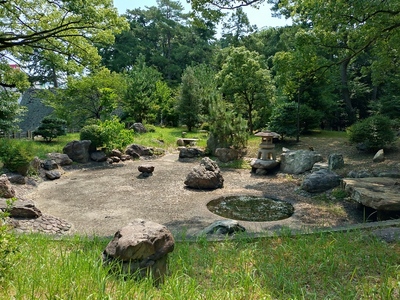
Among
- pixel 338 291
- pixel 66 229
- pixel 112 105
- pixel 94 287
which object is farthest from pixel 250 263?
pixel 112 105

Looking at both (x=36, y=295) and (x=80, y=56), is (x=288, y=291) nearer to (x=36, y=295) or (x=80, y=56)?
(x=36, y=295)

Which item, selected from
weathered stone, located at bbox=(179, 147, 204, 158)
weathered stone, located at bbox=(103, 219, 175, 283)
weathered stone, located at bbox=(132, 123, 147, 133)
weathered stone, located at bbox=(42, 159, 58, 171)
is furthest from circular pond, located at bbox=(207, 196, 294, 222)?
weathered stone, located at bbox=(132, 123, 147, 133)

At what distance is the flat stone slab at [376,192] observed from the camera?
5309 mm

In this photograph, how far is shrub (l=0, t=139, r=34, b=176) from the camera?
27.5 ft

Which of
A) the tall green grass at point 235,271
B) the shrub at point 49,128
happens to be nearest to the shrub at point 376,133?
the tall green grass at point 235,271

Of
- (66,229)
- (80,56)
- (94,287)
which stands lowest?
(66,229)

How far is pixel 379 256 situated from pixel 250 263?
134 cm

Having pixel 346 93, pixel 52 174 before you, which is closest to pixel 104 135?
pixel 52 174

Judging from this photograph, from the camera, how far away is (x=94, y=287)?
212cm

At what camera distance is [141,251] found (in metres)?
2.68

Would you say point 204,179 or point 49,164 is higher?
point 49,164

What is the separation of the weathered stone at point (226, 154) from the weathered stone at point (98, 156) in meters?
4.44

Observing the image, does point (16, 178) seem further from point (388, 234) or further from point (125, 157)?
point (388, 234)

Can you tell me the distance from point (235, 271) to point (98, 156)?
32.3 feet
